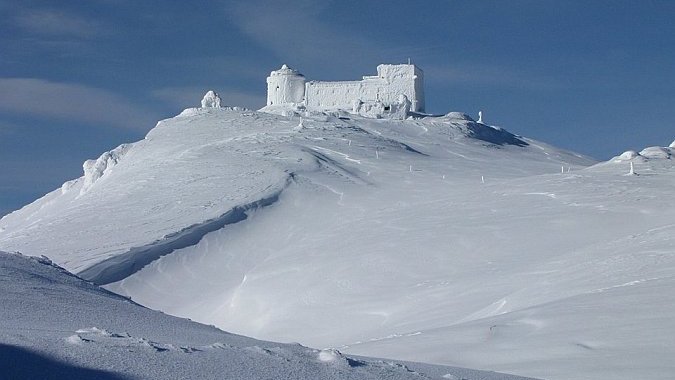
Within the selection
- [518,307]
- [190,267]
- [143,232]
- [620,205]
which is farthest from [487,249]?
[143,232]

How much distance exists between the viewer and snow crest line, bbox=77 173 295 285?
2559 cm

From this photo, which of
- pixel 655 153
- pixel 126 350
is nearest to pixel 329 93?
pixel 655 153

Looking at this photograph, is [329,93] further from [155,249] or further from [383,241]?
[383,241]

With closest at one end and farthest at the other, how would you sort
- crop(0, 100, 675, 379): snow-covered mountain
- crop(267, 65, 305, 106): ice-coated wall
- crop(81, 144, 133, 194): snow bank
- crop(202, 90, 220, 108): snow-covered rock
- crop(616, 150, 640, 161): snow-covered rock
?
crop(0, 100, 675, 379): snow-covered mountain → crop(616, 150, 640, 161): snow-covered rock → crop(81, 144, 133, 194): snow bank → crop(202, 90, 220, 108): snow-covered rock → crop(267, 65, 305, 106): ice-coated wall

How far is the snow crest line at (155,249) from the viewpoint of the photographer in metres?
25.6

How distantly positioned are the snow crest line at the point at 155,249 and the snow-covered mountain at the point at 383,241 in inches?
2.2

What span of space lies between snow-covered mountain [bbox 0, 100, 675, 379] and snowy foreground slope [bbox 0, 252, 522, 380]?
2.96 metres

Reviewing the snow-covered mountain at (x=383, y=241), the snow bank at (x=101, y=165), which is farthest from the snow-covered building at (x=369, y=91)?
the snow bank at (x=101, y=165)

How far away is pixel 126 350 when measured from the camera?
6.80 m

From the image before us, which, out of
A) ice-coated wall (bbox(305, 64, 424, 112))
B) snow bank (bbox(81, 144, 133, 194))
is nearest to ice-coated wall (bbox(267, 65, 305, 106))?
ice-coated wall (bbox(305, 64, 424, 112))

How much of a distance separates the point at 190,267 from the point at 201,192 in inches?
250

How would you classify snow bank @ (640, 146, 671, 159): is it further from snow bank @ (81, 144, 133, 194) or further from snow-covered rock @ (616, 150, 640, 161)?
snow bank @ (81, 144, 133, 194)

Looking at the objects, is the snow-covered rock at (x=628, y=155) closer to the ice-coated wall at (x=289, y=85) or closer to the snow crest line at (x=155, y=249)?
the snow crest line at (x=155, y=249)

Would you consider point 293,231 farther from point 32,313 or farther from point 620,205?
point 32,313
